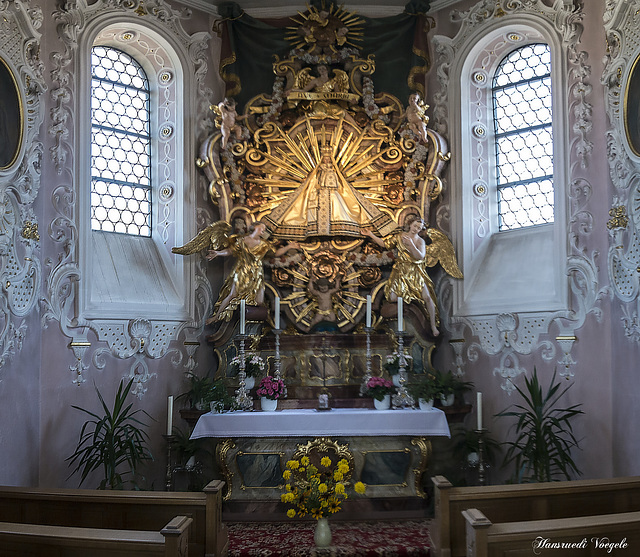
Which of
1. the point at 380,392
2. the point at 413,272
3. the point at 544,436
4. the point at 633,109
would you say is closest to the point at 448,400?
the point at 380,392

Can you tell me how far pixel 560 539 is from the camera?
14.9 feet

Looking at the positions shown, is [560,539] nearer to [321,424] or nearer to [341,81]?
[321,424]

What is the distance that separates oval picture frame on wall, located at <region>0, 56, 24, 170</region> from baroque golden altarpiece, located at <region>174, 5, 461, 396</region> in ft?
8.12

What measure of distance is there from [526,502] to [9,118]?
256 inches

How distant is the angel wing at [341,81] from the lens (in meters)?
10.2

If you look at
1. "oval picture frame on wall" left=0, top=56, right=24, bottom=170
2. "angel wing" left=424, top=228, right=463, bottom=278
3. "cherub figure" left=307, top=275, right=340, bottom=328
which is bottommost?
"cherub figure" left=307, top=275, right=340, bottom=328

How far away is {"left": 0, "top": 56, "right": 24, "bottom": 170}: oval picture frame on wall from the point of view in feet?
24.9

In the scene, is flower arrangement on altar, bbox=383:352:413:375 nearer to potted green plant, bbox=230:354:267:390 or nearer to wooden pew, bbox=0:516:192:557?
potted green plant, bbox=230:354:267:390

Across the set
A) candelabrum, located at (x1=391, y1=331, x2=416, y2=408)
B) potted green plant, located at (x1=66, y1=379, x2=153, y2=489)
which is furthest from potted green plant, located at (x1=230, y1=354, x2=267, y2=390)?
candelabrum, located at (x1=391, y1=331, x2=416, y2=408)

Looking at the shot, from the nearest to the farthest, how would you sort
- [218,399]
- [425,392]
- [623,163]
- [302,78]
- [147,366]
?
[623,163] < [218,399] < [425,392] < [147,366] < [302,78]

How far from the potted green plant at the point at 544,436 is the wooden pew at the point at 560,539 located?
3077 mm

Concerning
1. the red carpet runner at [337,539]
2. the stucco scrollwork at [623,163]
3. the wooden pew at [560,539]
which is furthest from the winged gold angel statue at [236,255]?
the wooden pew at [560,539]

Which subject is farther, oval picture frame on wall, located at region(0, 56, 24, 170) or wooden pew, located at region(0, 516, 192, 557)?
oval picture frame on wall, located at region(0, 56, 24, 170)

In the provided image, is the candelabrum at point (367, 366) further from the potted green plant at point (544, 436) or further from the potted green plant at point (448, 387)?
the potted green plant at point (544, 436)
